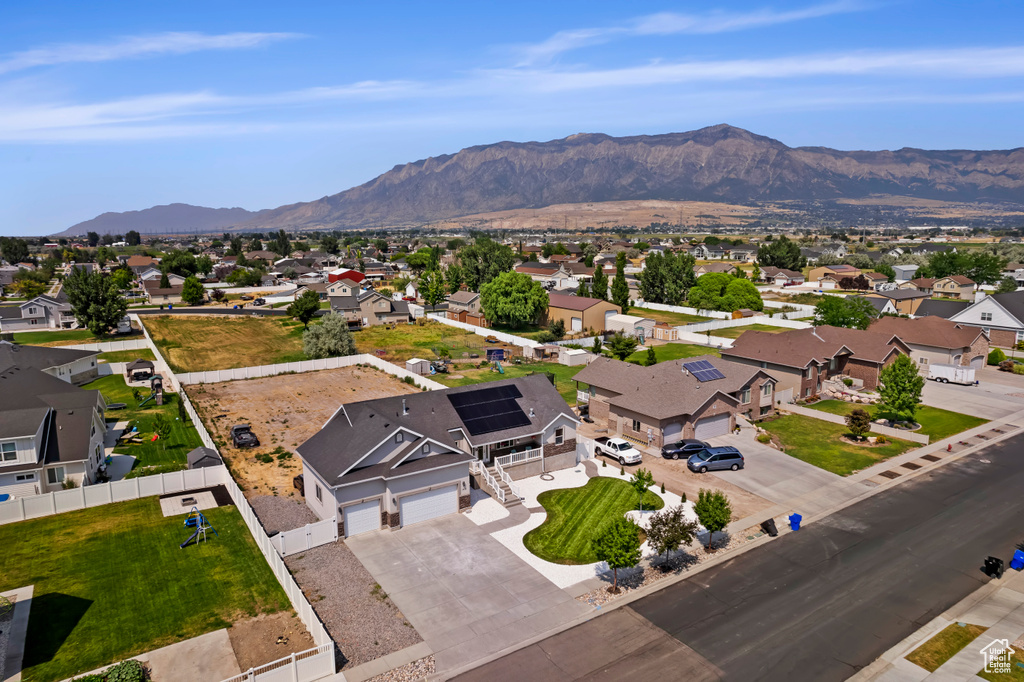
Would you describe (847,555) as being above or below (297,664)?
below

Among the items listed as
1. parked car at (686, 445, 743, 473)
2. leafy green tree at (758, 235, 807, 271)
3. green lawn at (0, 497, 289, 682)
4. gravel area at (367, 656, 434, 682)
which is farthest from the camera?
leafy green tree at (758, 235, 807, 271)

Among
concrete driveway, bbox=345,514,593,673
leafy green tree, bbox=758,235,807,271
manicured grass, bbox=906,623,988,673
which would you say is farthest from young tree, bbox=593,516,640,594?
leafy green tree, bbox=758,235,807,271

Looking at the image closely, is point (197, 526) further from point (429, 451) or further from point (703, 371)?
point (703, 371)

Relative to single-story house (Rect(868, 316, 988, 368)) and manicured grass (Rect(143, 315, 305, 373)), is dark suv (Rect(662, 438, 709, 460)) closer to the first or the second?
single-story house (Rect(868, 316, 988, 368))

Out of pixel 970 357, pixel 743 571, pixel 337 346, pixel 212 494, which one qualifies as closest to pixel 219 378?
pixel 337 346

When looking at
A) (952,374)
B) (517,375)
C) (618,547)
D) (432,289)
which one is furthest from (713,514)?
(432,289)

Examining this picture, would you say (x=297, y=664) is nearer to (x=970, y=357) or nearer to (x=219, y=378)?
(x=219, y=378)

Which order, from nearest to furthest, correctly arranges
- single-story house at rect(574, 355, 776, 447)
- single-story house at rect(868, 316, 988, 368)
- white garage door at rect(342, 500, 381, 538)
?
1. white garage door at rect(342, 500, 381, 538)
2. single-story house at rect(574, 355, 776, 447)
3. single-story house at rect(868, 316, 988, 368)
